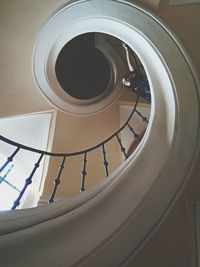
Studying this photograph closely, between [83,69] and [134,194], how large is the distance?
12.1 ft

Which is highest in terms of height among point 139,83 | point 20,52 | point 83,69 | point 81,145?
point 83,69

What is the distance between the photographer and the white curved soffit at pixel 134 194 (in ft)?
3.51

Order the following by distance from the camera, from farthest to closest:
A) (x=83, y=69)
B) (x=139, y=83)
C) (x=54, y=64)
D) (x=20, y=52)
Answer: (x=83, y=69), (x=54, y=64), (x=139, y=83), (x=20, y=52)

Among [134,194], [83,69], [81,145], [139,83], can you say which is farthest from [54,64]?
[134,194]

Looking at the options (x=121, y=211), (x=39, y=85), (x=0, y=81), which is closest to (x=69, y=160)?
(x=39, y=85)

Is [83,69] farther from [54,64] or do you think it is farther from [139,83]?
[139,83]

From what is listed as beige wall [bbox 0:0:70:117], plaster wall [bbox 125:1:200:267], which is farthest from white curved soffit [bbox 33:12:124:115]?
plaster wall [bbox 125:1:200:267]

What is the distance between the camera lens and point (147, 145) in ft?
5.17

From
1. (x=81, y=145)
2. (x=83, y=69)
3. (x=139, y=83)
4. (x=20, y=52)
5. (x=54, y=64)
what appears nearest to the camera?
(x=20, y=52)

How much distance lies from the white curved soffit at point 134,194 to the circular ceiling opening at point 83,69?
8.11 ft

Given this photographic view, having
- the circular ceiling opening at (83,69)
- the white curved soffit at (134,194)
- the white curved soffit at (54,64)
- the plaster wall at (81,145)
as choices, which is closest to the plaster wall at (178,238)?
the white curved soffit at (134,194)

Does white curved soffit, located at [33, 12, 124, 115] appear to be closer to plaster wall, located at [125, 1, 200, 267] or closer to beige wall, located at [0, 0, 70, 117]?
beige wall, located at [0, 0, 70, 117]

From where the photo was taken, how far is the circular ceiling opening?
4.27 metres

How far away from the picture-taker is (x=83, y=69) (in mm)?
4637
